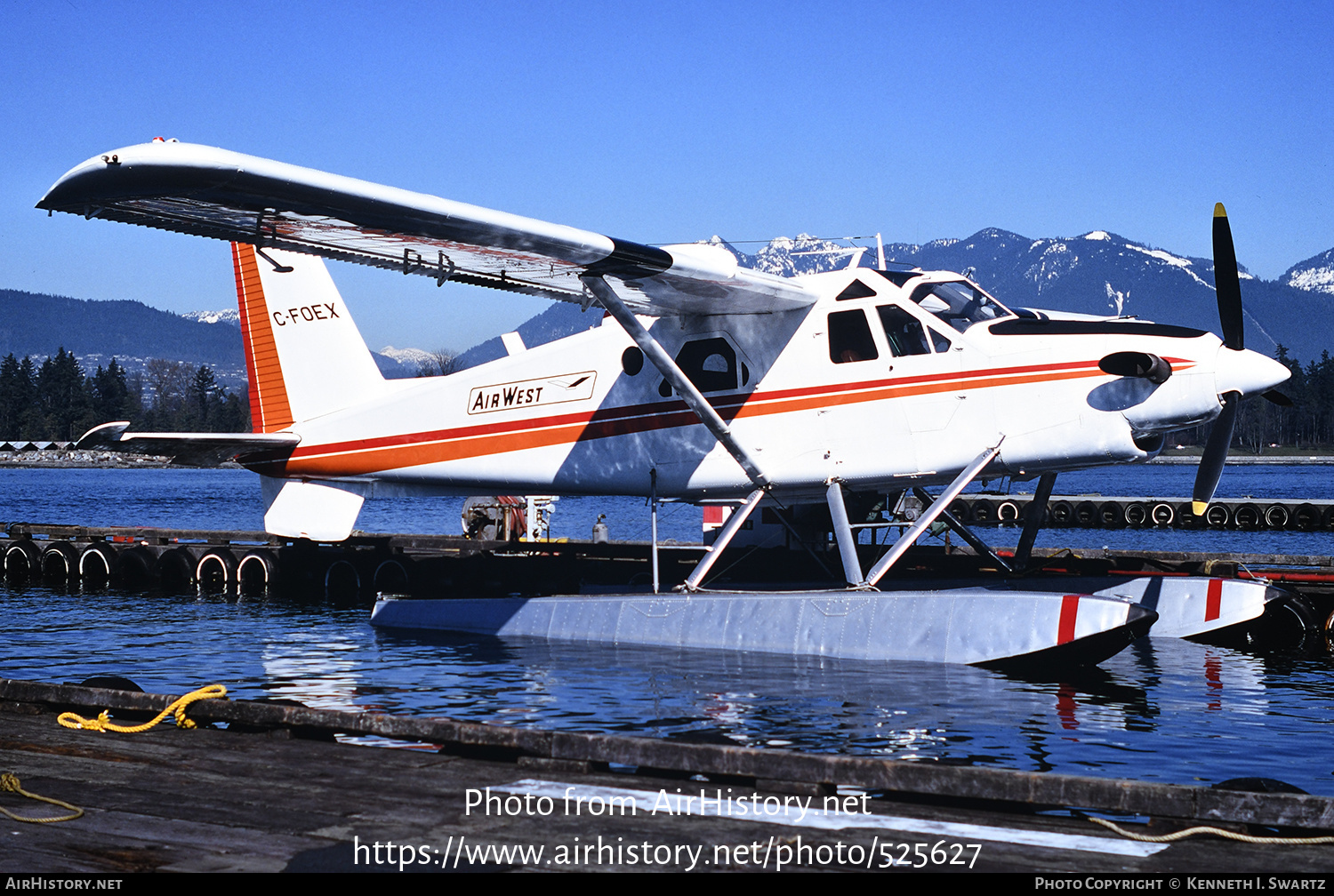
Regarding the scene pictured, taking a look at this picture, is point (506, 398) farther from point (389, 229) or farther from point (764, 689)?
point (764, 689)

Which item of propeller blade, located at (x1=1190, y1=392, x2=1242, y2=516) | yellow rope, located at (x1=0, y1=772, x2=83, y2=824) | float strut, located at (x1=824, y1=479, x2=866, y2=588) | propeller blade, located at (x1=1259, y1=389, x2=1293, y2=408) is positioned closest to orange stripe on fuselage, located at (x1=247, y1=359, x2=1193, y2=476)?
float strut, located at (x1=824, y1=479, x2=866, y2=588)

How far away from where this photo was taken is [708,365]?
47.2 ft

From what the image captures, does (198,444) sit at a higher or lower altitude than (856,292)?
lower

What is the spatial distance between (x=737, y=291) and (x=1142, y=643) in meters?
6.63

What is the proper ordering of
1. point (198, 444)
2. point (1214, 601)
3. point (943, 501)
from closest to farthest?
point (943, 501)
point (1214, 601)
point (198, 444)

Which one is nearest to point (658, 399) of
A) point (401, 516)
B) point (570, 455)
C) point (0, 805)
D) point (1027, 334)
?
point (570, 455)

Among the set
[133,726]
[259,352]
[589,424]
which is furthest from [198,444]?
[133,726]

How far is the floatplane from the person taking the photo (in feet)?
37.6

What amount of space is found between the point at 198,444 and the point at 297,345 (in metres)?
2.05

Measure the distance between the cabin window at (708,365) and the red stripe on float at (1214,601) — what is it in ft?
18.8

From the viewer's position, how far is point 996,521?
4612cm

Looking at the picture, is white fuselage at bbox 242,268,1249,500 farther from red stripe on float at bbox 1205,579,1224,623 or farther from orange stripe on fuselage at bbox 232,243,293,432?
red stripe on float at bbox 1205,579,1224,623

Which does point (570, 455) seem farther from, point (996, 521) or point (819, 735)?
point (996, 521)

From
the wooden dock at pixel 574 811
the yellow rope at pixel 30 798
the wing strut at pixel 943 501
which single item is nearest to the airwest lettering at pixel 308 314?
the wing strut at pixel 943 501
